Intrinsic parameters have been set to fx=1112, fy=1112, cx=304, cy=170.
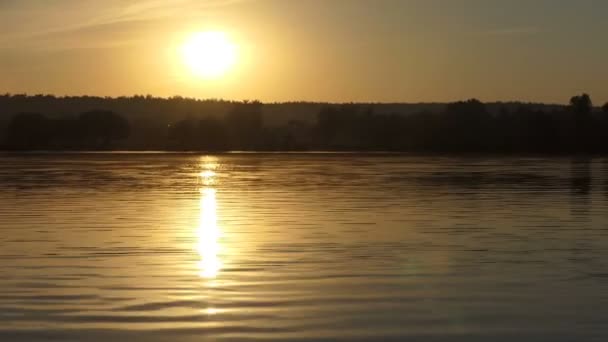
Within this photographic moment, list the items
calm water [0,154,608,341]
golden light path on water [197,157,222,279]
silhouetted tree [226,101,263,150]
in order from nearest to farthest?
calm water [0,154,608,341] → golden light path on water [197,157,222,279] → silhouetted tree [226,101,263,150]

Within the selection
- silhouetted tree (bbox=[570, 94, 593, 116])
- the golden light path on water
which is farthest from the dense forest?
the golden light path on water

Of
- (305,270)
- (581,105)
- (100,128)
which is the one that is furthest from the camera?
(100,128)

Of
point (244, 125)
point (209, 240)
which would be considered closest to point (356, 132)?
point (244, 125)

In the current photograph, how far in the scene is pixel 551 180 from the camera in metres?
44.2

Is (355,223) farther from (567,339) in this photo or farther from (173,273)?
(567,339)

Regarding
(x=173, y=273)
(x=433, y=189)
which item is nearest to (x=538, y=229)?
(x=173, y=273)

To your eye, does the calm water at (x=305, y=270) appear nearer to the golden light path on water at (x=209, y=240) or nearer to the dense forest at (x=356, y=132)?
the golden light path on water at (x=209, y=240)

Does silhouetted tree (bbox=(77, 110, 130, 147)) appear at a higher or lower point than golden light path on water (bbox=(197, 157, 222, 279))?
Answer: lower

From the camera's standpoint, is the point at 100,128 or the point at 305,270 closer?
the point at 305,270

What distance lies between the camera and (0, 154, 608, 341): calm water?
36.1 feet

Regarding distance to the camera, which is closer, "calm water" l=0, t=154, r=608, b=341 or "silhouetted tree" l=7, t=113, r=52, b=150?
"calm water" l=0, t=154, r=608, b=341

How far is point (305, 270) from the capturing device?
1520 centimetres

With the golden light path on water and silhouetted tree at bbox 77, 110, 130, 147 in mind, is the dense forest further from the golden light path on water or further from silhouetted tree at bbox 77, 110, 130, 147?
the golden light path on water

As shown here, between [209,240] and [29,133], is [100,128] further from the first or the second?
[209,240]
